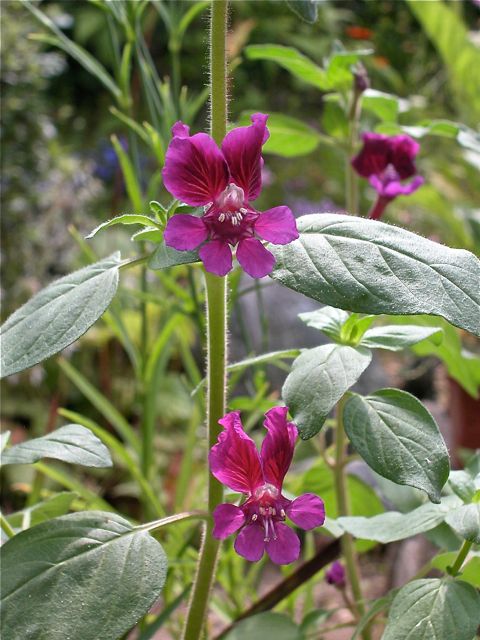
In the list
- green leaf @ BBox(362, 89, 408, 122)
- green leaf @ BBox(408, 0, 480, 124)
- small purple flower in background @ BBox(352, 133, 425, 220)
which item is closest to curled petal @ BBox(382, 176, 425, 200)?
small purple flower in background @ BBox(352, 133, 425, 220)

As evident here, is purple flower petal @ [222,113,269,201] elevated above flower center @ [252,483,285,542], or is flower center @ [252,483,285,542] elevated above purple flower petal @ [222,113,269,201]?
purple flower petal @ [222,113,269,201]

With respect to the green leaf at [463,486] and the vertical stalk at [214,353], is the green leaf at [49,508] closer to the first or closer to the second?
the vertical stalk at [214,353]

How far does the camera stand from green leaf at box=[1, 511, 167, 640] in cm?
46

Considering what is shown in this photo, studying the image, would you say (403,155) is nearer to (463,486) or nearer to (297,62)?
(297,62)

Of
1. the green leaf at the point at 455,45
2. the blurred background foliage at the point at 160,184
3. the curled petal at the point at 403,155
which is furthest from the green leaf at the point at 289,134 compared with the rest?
the green leaf at the point at 455,45

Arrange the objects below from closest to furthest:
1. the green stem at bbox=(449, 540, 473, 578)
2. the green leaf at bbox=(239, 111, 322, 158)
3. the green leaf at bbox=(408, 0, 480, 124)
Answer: the green stem at bbox=(449, 540, 473, 578)
the green leaf at bbox=(239, 111, 322, 158)
the green leaf at bbox=(408, 0, 480, 124)

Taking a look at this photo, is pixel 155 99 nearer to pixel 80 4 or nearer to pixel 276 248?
pixel 276 248

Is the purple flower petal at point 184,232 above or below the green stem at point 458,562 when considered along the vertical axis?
above

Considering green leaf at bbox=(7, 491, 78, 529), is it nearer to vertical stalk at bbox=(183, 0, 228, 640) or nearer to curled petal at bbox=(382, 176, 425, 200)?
vertical stalk at bbox=(183, 0, 228, 640)

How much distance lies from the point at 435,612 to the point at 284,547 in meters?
0.10

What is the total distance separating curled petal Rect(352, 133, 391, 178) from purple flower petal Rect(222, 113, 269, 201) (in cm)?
33

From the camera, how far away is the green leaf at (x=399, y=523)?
0.54 m

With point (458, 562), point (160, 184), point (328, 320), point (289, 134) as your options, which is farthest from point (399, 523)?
point (160, 184)

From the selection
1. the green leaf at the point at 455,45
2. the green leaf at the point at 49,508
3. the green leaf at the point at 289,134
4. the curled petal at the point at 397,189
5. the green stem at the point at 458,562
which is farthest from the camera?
the green leaf at the point at 455,45
